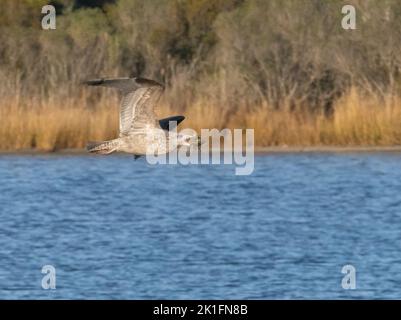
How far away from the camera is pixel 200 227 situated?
17156 millimetres

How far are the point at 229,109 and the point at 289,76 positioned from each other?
1.49m

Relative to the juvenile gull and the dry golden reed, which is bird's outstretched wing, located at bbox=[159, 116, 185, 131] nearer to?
the juvenile gull

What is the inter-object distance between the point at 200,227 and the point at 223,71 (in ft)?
22.6

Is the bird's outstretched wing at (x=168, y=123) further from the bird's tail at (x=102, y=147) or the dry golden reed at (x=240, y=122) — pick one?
the dry golden reed at (x=240, y=122)

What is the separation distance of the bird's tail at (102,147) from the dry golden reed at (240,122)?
8949 millimetres

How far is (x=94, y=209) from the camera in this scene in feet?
61.9

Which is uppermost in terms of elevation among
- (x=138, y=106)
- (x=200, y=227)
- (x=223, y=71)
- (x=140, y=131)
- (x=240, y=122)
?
(x=223, y=71)

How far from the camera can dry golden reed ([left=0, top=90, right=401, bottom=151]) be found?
2119cm

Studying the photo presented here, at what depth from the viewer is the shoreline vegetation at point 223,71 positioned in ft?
70.5

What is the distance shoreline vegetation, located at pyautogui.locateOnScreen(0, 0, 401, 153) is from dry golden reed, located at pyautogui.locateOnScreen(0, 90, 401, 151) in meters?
0.02

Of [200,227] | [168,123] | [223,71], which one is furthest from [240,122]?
[168,123]

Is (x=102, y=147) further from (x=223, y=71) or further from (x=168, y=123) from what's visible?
(x=223, y=71)

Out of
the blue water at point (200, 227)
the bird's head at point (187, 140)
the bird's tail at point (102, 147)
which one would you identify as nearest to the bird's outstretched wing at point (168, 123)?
the bird's head at point (187, 140)
